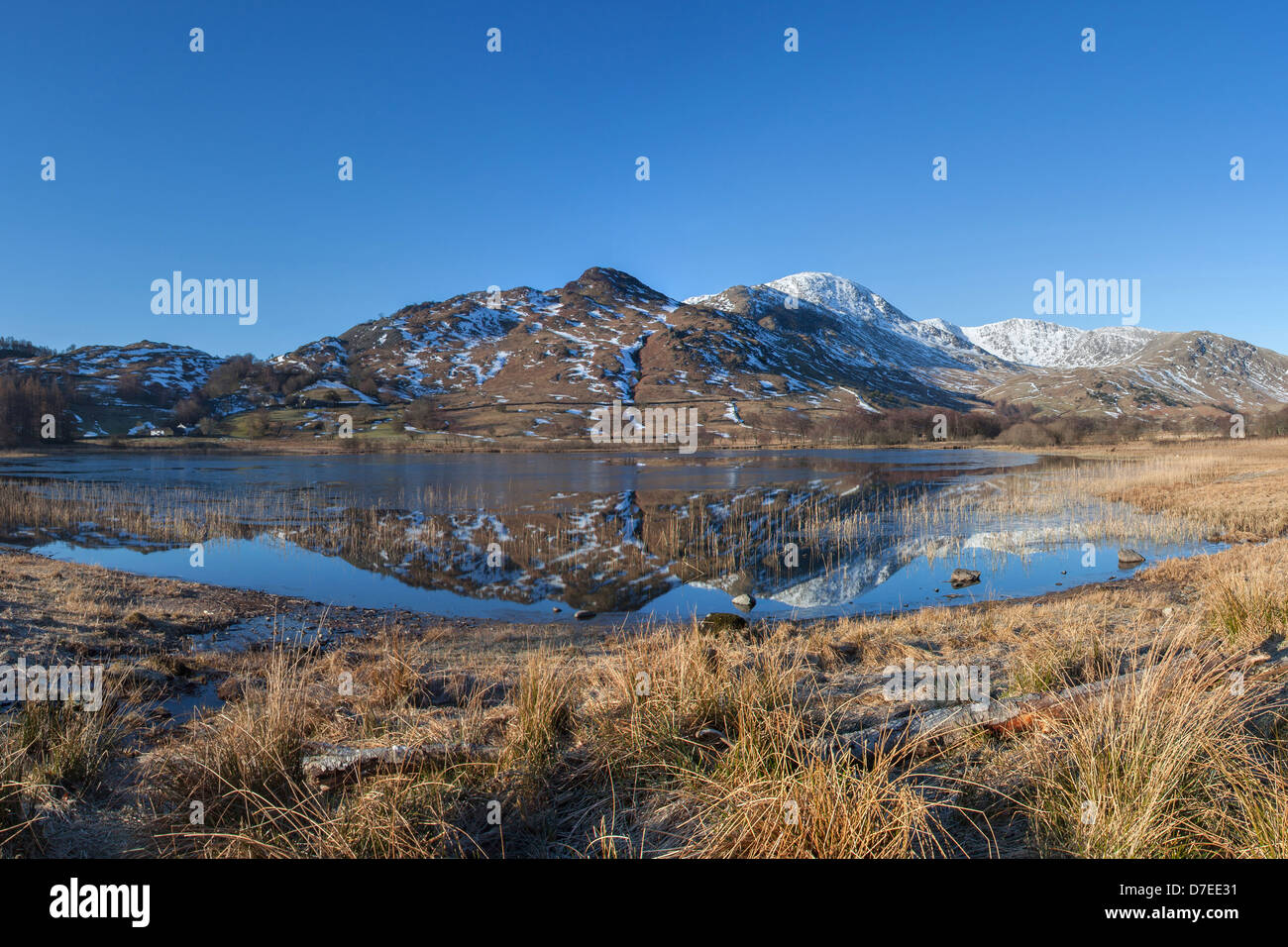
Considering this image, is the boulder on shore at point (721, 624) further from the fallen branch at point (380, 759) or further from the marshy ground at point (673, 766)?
the fallen branch at point (380, 759)

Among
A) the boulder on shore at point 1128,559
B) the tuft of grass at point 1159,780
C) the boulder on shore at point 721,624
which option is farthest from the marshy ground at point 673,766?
the boulder on shore at point 1128,559

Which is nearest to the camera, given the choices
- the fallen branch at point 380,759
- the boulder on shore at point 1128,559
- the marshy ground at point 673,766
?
the marshy ground at point 673,766

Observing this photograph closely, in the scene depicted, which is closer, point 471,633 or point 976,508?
point 471,633

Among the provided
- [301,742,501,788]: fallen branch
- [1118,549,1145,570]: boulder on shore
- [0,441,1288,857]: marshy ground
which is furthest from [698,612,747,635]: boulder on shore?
[1118,549,1145,570]: boulder on shore

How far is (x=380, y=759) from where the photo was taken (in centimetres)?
465

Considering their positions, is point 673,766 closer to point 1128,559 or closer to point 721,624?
point 721,624

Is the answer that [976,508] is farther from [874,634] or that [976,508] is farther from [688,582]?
[874,634]

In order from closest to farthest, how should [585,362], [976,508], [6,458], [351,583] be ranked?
[351,583], [976,508], [6,458], [585,362]

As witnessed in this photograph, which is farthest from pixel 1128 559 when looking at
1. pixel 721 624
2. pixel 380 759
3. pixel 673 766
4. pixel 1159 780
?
pixel 380 759

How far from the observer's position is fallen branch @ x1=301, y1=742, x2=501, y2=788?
4598 millimetres

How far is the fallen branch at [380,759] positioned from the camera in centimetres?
460

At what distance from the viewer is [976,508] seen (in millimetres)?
29141
